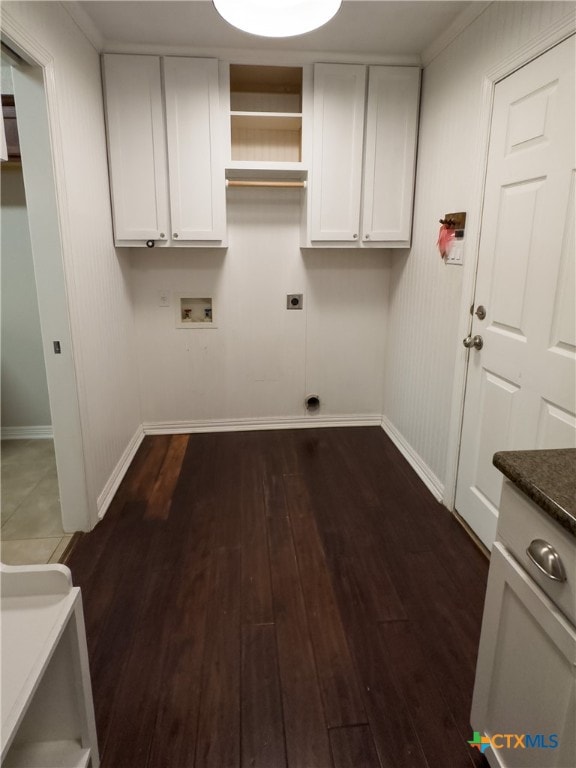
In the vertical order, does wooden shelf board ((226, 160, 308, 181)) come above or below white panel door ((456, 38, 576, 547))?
above

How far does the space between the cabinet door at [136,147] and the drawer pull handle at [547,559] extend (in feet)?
8.76

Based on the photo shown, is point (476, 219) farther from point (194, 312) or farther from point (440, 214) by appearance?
point (194, 312)

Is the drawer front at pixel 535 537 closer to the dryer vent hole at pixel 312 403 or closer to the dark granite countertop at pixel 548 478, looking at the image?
the dark granite countertop at pixel 548 478

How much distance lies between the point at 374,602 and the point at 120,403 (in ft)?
6.48

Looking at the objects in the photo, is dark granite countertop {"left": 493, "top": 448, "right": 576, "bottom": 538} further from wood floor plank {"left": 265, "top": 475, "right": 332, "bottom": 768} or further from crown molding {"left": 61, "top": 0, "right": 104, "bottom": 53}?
crown molding {"left": 61, "top": 0, "right": 104, "bottom": 53}

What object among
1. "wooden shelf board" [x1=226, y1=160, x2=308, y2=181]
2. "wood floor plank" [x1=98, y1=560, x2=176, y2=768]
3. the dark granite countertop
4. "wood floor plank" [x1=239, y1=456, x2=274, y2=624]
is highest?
"wooden shelf board" [x1=226, y1=160, x2=308, y2=181]

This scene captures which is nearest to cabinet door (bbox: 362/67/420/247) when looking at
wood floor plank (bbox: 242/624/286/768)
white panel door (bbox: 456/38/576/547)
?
white panel door (bbox: 456/38/576/547)

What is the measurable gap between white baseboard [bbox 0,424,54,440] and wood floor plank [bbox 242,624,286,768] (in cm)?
248

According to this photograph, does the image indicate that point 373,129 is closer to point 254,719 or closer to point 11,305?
point 11,305

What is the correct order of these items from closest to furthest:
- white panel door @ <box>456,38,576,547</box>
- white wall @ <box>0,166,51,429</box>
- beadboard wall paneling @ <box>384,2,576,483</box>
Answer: white panel door @ <box>456,38,576,547</box>
beadboard wall paneling @ <box>384,2,576,483</box>
white wall @ <box>0,166,51,429</box>

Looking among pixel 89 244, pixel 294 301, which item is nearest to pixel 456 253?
pixel 294 301

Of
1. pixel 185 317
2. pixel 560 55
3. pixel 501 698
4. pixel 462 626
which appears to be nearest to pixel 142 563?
pixel 462 626

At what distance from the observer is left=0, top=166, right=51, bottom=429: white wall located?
3102 millimetres

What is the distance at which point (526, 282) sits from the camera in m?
1.83
